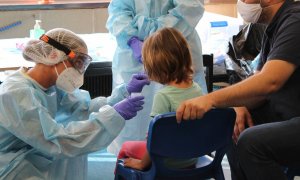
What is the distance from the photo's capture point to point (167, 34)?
→ 1.50m

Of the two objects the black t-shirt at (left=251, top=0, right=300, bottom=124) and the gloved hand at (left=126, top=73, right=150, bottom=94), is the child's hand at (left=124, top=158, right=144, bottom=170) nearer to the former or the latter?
the gloved hand at (left=126, top=73, right=150, bottom=94)

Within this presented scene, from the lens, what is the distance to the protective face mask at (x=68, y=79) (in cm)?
155

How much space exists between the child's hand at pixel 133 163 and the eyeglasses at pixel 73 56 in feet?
1.33

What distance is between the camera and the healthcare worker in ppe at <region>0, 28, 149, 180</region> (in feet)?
4.62

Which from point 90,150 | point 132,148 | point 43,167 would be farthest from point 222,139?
point 43,167

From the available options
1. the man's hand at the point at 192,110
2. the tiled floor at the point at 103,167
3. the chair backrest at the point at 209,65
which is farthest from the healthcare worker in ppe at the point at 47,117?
the chair backrest at the point at 209,65

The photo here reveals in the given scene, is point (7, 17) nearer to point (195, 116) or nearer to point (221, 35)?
point (221, 35)

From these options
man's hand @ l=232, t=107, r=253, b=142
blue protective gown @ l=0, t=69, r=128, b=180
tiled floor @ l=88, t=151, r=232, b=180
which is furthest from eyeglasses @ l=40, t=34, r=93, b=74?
tiled floor @ l=88, t=151, r=232, b=180

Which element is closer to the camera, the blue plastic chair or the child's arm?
the blue plastic chair

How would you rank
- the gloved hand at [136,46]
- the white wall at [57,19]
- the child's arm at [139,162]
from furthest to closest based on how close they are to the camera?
the white wall at [57,19] → the gloved hand at [136,46] → the child's arm at [139,162]

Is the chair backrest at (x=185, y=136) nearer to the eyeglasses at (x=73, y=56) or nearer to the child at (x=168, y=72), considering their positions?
the child at (x=168, y=72)

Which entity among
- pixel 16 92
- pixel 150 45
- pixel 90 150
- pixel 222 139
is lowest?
pixel 90 150

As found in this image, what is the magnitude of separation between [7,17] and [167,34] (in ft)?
8.07

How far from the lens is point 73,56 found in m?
1.55
